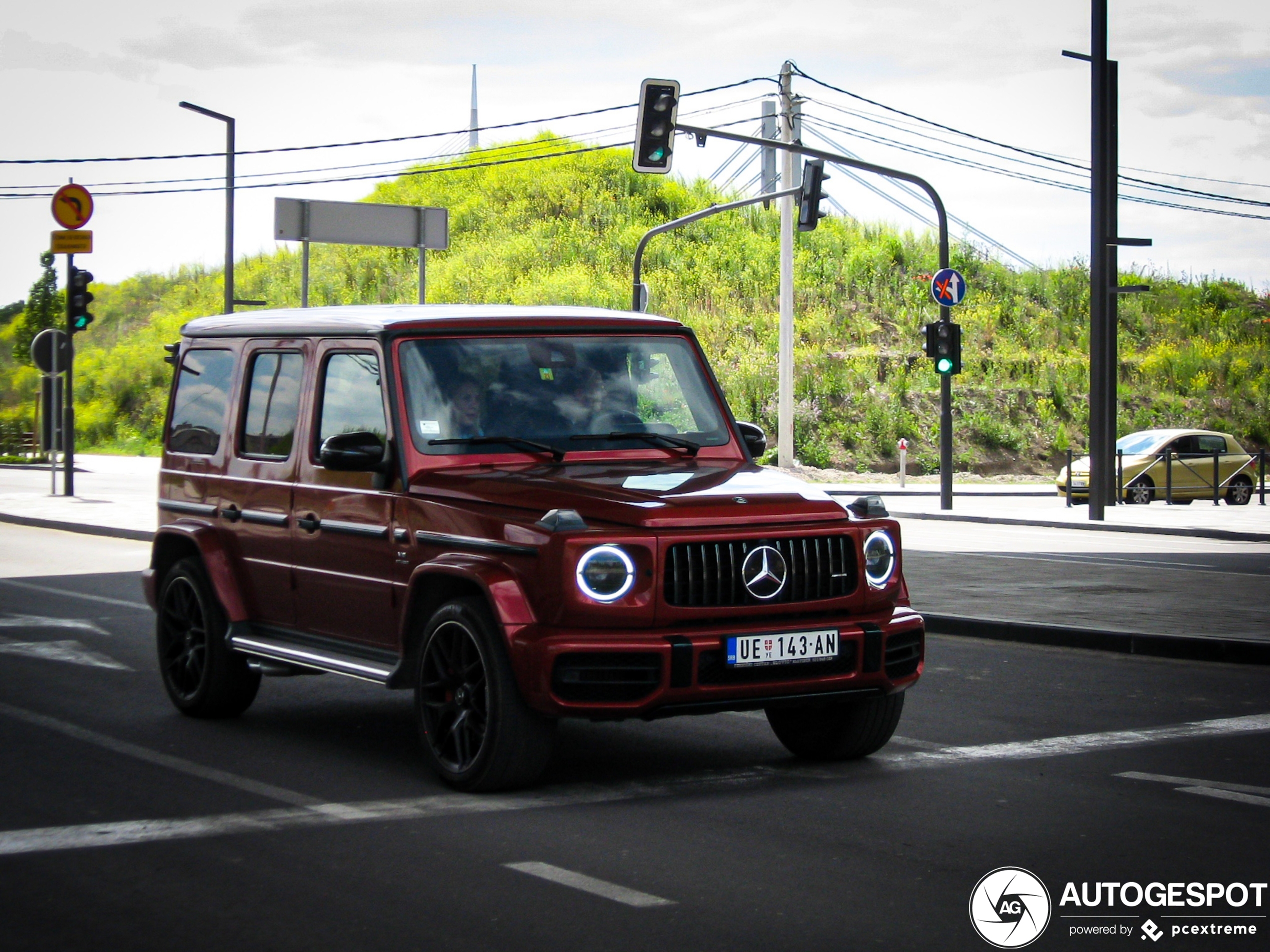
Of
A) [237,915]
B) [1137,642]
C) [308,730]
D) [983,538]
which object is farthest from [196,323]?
[983,538]

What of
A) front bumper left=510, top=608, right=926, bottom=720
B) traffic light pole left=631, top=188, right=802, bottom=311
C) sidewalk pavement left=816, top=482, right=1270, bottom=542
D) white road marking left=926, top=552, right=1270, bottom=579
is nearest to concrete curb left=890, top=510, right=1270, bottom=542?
sidewalk pavement left=816, top=482, right=1270, bottom=542

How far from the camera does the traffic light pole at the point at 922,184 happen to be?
26.0 meters

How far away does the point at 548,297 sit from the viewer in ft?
189

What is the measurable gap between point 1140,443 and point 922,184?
874cm

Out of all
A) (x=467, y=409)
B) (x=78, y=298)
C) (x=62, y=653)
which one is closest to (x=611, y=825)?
(x=467, y=409)

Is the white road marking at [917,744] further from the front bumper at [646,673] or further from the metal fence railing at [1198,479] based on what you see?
the metal fence railing at [1198,479]

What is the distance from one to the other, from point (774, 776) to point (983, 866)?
5.37 feet

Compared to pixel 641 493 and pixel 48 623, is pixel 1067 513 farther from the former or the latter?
pixel 641 493

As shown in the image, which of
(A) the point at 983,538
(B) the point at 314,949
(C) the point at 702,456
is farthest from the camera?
(A) the point at 983,538

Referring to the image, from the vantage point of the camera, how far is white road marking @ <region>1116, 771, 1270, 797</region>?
6.69m

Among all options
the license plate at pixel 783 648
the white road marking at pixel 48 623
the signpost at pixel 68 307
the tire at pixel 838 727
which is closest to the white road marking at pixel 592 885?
the license plate at pixel 783 648

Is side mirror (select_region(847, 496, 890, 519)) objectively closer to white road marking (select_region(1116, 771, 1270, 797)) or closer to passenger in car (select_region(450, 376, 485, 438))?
white road marking (select_region(1116, 771, 1270, 797))

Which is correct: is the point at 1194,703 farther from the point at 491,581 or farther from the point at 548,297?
the point at 548,297

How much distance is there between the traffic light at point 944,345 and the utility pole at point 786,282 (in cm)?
871
